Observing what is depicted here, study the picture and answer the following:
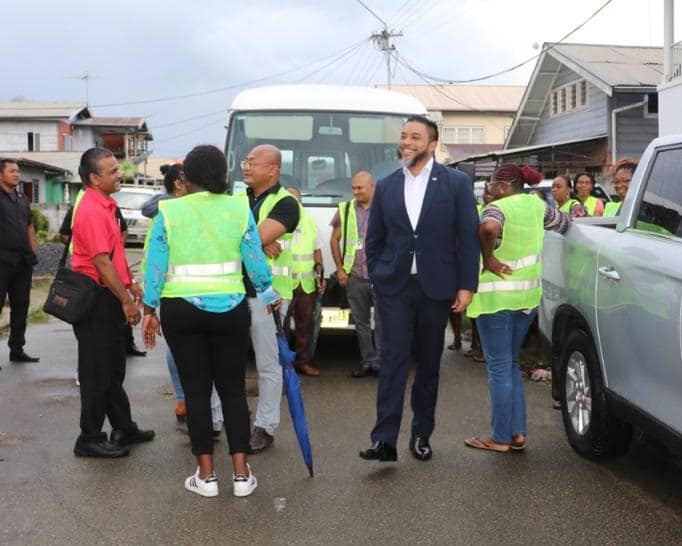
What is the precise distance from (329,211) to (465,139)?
147 feet

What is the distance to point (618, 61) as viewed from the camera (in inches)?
1056

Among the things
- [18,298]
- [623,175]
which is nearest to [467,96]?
[623,175]

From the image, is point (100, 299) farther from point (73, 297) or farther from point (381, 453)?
point (381, 453)

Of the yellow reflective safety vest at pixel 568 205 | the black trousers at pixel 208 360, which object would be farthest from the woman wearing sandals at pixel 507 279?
the yellow reflective safety vest at pixel 568 205

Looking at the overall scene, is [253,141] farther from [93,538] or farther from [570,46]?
[570,46]

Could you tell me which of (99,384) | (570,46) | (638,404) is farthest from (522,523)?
(570,46)

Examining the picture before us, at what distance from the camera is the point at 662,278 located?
4391 mm

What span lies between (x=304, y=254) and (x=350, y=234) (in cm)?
47

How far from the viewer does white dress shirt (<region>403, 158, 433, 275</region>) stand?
17.5 ft

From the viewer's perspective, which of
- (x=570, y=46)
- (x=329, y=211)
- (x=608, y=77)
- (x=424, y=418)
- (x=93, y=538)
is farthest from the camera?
(x=570, y=46)

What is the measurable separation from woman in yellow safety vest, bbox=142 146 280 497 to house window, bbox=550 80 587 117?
943 inches

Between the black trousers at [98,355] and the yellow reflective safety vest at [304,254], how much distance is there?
2590 mm

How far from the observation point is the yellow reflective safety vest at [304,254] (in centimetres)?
814

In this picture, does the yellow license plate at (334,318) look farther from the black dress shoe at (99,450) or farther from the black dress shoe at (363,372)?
the black dress shoe at (99,450)
